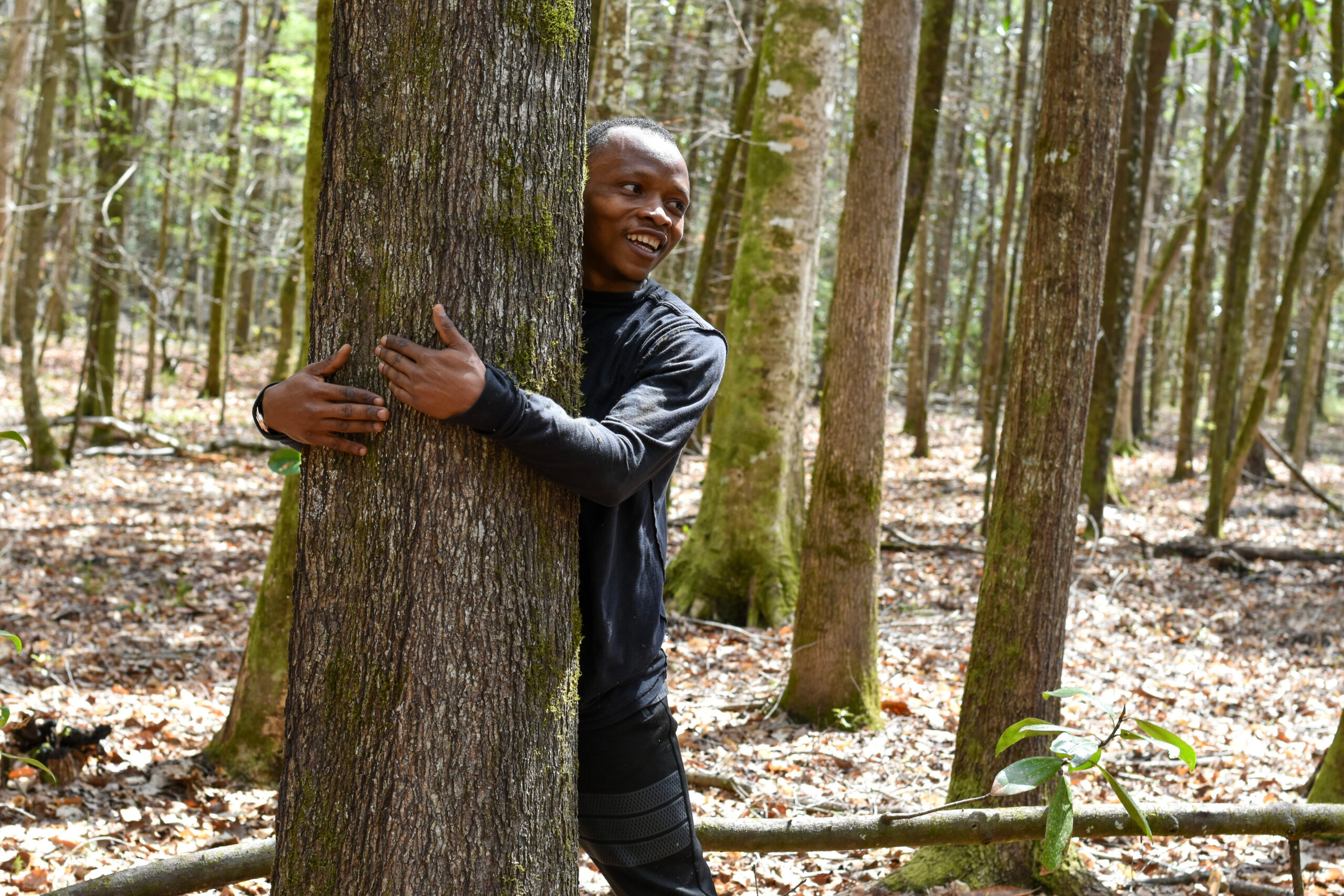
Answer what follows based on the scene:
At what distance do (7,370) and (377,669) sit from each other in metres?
22.1

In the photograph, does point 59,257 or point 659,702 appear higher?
point 59,257

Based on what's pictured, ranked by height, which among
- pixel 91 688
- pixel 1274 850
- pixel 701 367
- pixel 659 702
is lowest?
pixel 91 688

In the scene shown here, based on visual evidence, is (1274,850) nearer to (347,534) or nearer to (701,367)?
(701,367)

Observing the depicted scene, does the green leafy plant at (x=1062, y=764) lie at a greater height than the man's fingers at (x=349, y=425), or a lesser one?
lesser

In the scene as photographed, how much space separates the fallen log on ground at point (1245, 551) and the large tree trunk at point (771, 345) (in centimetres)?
468

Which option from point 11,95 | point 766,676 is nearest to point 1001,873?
point 766,676

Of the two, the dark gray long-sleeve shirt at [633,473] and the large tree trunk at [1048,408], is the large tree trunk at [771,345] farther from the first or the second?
the dark gray long-sleeve shirt at [633,473]

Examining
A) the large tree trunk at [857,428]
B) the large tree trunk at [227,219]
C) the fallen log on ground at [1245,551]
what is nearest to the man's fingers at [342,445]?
the large tree trunk at [857,428]

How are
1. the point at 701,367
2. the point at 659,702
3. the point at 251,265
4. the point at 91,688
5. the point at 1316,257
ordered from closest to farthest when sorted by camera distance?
the point at 701,367 < the point at 659,702 < the point at 91,688 < the point at 1316,257 < the point at 251,265

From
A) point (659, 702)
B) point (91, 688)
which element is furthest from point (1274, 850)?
point (91, 688)

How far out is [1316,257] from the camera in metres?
16.7

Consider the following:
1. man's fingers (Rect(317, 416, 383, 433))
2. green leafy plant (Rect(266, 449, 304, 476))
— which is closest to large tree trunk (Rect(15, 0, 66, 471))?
green leafy plant (Rect(266, 449, 304, 476))

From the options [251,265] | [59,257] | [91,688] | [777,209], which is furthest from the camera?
[251,265]

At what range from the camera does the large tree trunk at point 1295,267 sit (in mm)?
8492
